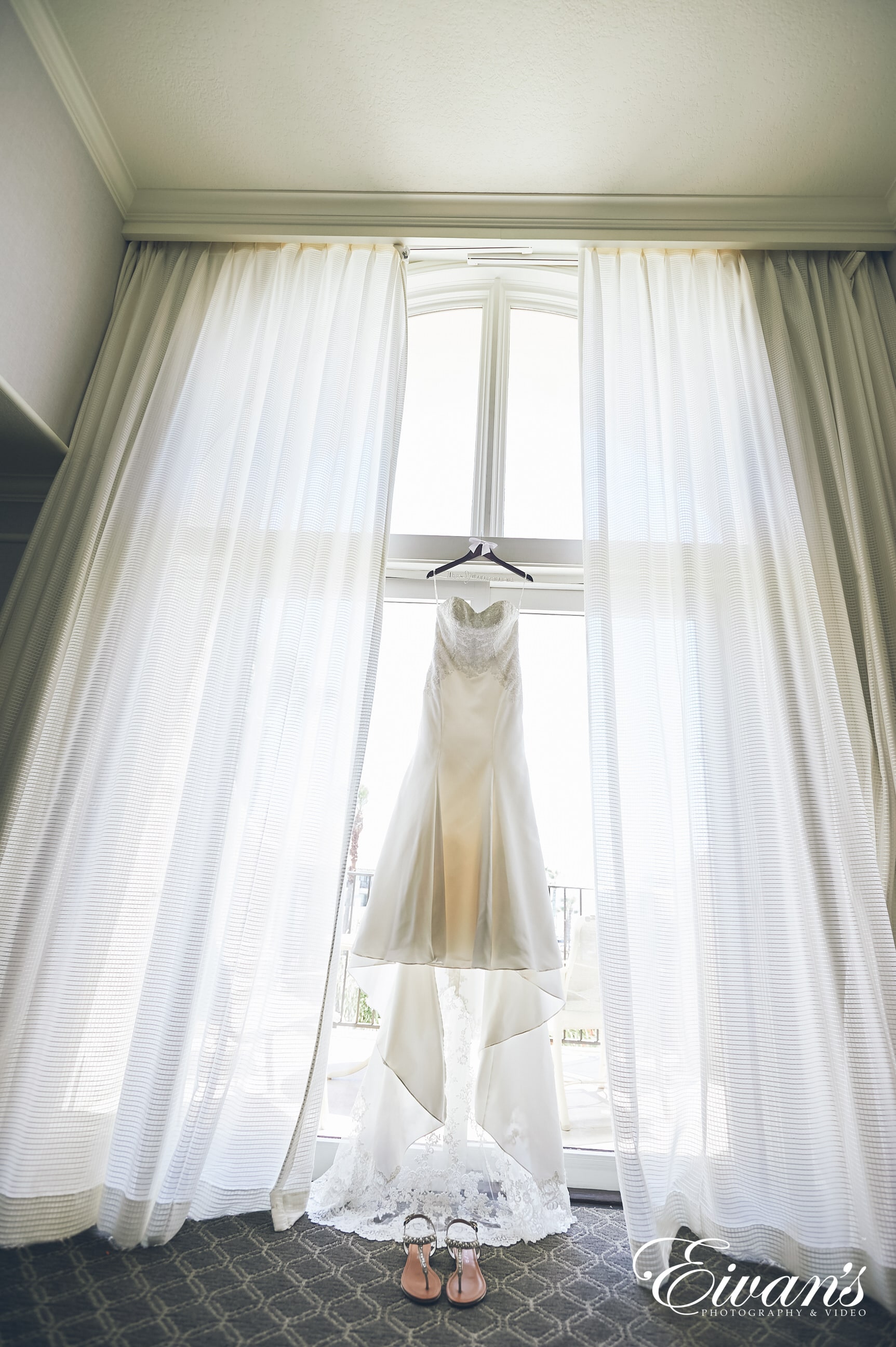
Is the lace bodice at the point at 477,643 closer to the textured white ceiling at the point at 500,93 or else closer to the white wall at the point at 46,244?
the white wall at the point at 46,244

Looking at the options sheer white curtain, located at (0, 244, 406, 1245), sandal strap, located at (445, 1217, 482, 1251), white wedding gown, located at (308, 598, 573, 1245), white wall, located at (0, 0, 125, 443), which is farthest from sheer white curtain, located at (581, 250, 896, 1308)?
white wall, located at (0, 0, 125, 443)

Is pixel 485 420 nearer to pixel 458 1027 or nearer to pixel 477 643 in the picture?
pixel 477 643

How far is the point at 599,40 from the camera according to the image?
1775mm

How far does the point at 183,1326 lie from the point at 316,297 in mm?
2744

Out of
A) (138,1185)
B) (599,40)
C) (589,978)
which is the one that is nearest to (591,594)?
(589,978)

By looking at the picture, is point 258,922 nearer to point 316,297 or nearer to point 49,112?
point 316,297

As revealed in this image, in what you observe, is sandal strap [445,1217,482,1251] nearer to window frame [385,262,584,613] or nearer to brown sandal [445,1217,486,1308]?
brown sandal [445,1217,486,1308]

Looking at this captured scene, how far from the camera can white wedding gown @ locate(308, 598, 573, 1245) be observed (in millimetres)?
1511

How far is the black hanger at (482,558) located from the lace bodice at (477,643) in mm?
119

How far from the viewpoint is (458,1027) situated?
164 cm

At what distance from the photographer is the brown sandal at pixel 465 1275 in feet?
4.19

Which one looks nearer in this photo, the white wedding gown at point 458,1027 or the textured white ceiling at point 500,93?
the white wedding gown at point 458,1027

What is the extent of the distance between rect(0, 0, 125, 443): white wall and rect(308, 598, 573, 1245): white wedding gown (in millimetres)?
1670

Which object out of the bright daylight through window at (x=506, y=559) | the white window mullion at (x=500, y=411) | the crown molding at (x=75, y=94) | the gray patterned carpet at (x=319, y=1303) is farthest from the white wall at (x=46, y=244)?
the gray patterned carpet at (x=319, y=1303)
